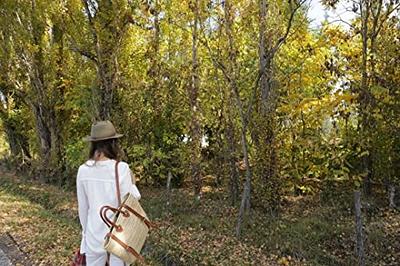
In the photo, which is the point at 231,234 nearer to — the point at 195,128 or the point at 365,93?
the point at 365,93

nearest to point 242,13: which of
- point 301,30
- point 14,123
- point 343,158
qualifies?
point 301,30

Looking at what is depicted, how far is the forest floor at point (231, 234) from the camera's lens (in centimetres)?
669

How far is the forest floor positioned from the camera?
6.69 metres

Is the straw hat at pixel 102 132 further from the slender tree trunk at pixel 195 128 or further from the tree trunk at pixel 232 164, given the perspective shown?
the slender tree trunk at pixel 195 128

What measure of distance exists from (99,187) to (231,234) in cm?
447

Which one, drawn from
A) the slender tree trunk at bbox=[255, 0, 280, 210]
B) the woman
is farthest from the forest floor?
the woman

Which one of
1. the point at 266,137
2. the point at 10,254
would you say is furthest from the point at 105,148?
the point at 266,137

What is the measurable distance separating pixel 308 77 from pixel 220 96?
2.02 m

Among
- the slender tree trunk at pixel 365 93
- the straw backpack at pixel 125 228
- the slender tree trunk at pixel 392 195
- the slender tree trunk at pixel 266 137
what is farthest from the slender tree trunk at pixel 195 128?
the straw backpack at pixel 125 228

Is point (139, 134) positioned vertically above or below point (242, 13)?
below

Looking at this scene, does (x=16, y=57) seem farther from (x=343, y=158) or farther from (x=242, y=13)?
(x=343, y=158)

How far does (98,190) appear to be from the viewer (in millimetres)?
3695

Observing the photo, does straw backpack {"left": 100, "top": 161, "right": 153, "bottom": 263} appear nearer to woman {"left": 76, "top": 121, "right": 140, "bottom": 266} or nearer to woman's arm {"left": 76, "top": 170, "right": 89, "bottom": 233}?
woman {"left": 76, "top": 121, "right": 140, "bottom": 266}

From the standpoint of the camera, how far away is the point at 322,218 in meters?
8.40
